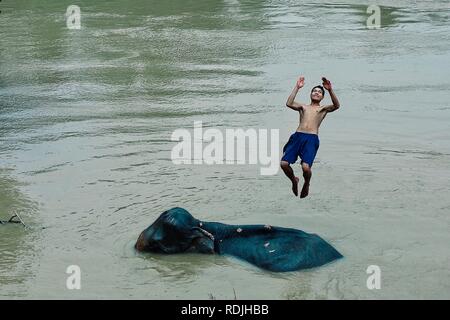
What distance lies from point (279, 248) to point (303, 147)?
4.72ft

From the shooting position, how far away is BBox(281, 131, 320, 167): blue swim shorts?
9.48 m

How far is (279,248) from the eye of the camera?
10.3 metres

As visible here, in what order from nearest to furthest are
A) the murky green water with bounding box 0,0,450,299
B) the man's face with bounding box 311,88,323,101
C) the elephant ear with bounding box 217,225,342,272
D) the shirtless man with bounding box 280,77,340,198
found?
the man's face with bounding box 311,88,323,101
the shirtless man with bounding box 280,77,340,198
the elephant ear with bounding box 217,225,342,272
the murky green water with bounding box 0,0,450,299

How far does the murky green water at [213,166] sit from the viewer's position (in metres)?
10.4

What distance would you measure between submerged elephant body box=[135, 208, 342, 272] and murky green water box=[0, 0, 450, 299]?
14cm

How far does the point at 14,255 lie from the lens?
1100cm

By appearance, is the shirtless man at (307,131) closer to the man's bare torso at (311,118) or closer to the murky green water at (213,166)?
the man's bare torso at (311,118)

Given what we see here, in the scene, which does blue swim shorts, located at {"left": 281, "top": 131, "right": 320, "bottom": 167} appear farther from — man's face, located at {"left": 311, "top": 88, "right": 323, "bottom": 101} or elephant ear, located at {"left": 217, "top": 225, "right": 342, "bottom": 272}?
elephant ear, located at {"left": 217, "top": 225, "right": 342, "bottom": 272}

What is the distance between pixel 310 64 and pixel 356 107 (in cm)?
425

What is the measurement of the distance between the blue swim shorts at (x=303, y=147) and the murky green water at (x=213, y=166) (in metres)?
1.52

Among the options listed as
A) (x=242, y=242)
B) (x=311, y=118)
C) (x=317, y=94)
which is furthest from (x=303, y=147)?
(x=242, y=242)

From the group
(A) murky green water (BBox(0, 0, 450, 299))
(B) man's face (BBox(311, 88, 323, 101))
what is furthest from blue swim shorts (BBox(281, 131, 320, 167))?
(A) murky green water (BBox(0, 0, 450, 299))

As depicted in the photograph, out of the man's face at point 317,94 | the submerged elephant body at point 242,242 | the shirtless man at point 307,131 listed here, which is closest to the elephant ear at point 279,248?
the submerged elephant body at point 242,242

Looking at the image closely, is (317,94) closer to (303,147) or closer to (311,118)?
(311,118)
